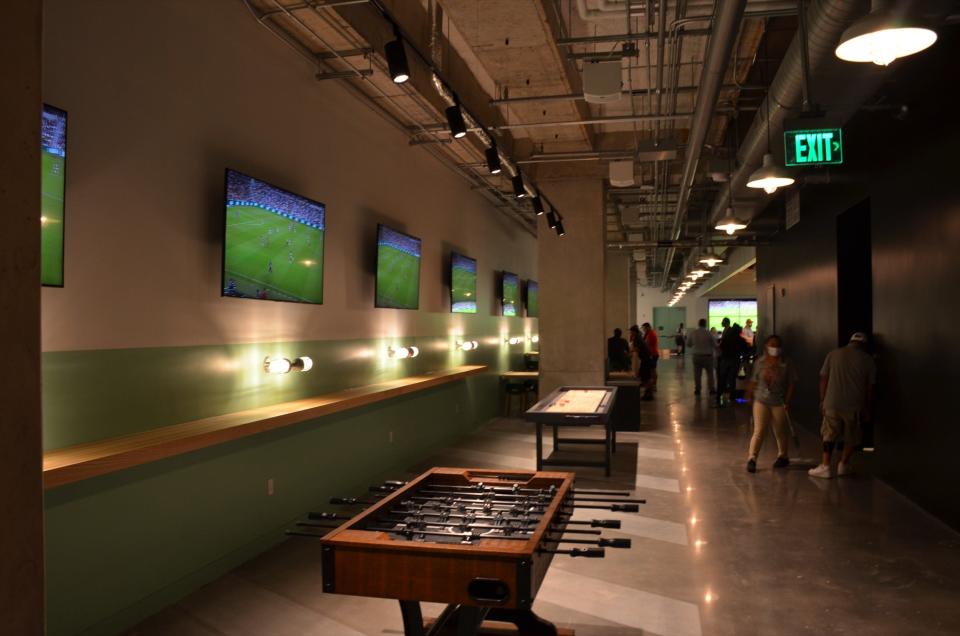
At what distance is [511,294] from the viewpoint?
14016 mm

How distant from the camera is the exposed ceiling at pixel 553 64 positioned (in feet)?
17.6

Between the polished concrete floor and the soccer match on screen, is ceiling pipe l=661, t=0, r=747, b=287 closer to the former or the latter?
Answer: the polished concrete floor

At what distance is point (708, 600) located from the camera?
430 centimetres

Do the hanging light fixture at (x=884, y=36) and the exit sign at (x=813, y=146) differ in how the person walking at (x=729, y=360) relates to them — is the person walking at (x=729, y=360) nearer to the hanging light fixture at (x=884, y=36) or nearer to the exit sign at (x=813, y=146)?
the exit sign at (x=813, y=146)

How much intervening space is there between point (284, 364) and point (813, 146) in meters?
4.44

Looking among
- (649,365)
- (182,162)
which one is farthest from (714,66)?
(649,365)

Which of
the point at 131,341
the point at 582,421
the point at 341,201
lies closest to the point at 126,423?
the point at 131,341

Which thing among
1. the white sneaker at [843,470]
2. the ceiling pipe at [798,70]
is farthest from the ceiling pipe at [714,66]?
the white sneaker at [843,470]

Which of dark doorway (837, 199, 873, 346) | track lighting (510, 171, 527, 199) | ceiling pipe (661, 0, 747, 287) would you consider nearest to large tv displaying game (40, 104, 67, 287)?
ceiling pipe (661, 0, 747, 287)

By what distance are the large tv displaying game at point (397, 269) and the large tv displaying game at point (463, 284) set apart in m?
1.42

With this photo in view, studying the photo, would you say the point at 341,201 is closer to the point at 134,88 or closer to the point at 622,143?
the point at 134,88

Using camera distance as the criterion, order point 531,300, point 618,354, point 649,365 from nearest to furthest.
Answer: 1. point 618,354
2. point 649,365
3. point 531,300

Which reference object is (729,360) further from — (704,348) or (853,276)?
(853,276)

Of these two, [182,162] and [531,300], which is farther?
[531,300]
